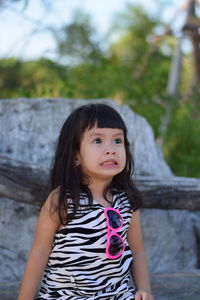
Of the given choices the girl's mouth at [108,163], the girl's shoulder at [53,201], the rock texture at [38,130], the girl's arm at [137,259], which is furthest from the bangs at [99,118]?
the rock texture at [38,130]

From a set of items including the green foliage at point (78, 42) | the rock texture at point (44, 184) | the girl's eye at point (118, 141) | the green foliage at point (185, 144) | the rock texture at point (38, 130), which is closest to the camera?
the girl's eye at point (118, 141)

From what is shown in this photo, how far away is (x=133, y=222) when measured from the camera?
95.5 inches

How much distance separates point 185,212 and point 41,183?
4.06 feet

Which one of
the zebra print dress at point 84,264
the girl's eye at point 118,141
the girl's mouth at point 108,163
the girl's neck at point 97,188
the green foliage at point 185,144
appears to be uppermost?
the green foliage at point 185,144

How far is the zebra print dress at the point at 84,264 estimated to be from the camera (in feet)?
7.22

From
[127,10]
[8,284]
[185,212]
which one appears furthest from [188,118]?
[127,10]

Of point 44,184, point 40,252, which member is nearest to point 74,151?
point 40,252

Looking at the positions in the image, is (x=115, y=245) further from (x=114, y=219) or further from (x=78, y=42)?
(x=78, y=42)

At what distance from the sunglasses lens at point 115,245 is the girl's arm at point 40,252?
0.21 meters

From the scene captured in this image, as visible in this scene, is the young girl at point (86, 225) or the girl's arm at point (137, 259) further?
the girl's arm at point (137, 259)

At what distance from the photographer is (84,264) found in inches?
87.3

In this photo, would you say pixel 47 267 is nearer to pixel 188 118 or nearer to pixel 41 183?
pixel 41 183

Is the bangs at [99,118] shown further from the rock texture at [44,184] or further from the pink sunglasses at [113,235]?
the rock texture at [44,184]

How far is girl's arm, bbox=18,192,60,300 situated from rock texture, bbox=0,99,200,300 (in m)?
0.73
